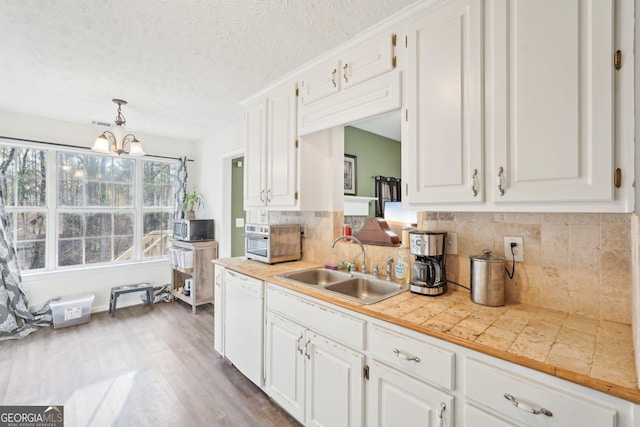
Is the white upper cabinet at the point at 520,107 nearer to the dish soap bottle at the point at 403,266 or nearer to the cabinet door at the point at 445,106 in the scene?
the cabinet door at the point at 445,106

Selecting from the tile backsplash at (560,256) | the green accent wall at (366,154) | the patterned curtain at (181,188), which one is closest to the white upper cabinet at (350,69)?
the green accent wall at (366,154)

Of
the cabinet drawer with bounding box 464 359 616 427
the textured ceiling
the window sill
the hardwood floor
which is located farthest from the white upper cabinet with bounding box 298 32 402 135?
the window sill

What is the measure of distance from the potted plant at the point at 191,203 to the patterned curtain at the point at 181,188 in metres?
0.06

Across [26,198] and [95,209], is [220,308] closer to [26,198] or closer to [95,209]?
[95,209]

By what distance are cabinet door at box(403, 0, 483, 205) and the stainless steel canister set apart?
1.11 ft

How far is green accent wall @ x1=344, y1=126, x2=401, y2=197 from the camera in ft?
8.04

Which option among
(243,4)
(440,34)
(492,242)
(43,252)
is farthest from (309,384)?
(43,252)

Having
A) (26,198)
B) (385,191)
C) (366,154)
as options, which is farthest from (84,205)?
(385,191)

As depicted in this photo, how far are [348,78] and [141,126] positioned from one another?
3137 mm

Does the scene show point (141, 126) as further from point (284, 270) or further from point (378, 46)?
point (378, 46)

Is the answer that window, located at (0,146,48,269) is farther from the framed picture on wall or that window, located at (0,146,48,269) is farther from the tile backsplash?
the tile backsplash

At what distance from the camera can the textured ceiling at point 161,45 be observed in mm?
1555

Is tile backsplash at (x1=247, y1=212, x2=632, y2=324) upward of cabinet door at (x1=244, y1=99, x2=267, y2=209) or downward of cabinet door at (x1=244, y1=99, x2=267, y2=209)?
downward

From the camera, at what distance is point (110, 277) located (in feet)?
12.7
